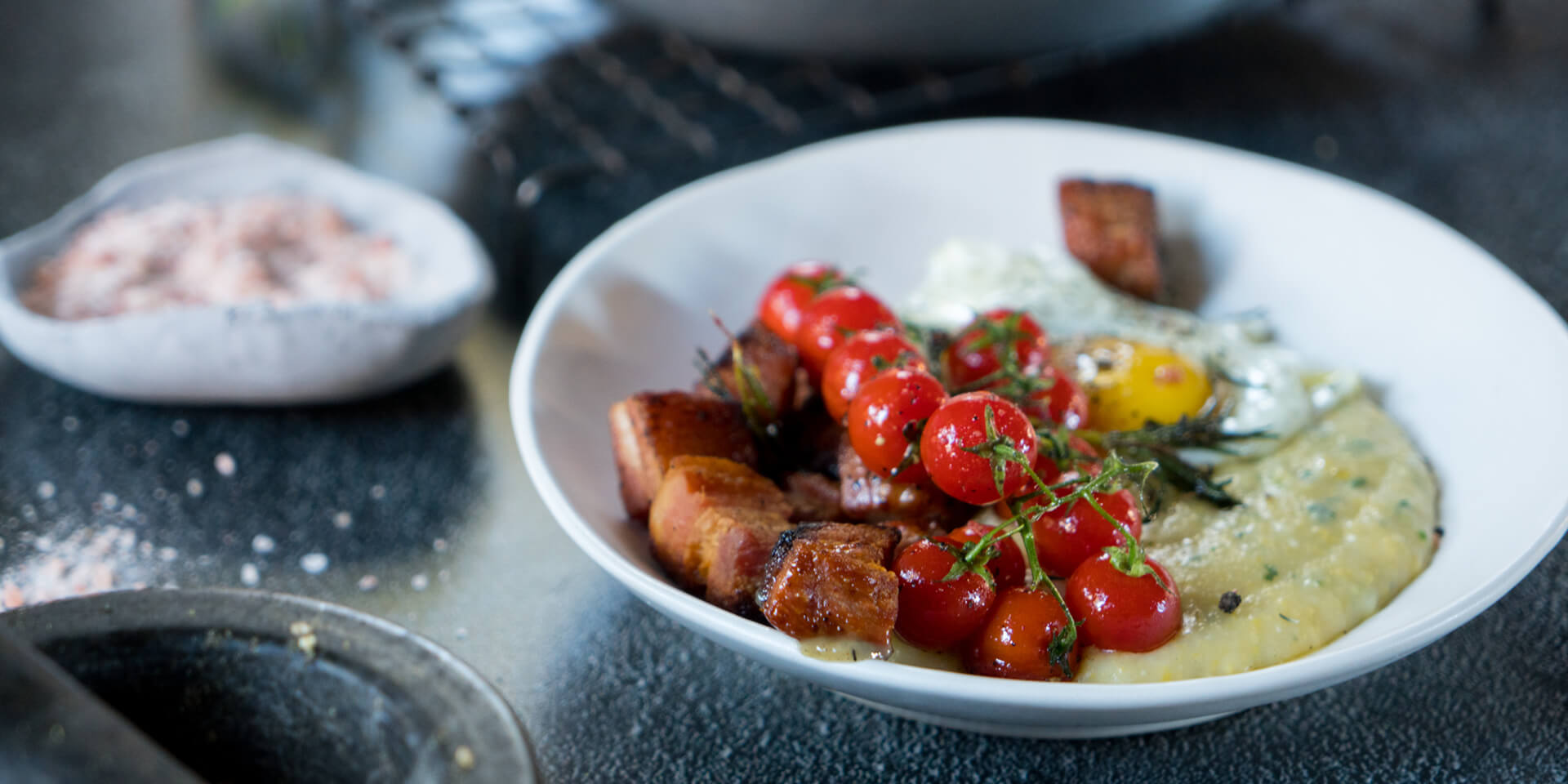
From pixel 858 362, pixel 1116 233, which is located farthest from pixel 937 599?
pixel 1116 233

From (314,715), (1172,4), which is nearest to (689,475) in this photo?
(314,715)

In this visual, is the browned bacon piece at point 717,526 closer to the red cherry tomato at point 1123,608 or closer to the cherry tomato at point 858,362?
the cherry tomato at point 858,362

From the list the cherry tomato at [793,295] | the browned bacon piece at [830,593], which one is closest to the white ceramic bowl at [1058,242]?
the browned bacon piece at [830,593]

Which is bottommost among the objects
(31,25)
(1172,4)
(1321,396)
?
(31,25)

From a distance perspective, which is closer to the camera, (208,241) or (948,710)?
(948,710)

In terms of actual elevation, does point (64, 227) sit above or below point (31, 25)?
above

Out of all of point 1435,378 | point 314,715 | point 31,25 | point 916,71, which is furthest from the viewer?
point 31,25

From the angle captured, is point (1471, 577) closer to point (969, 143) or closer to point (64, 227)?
point (969, 143)
